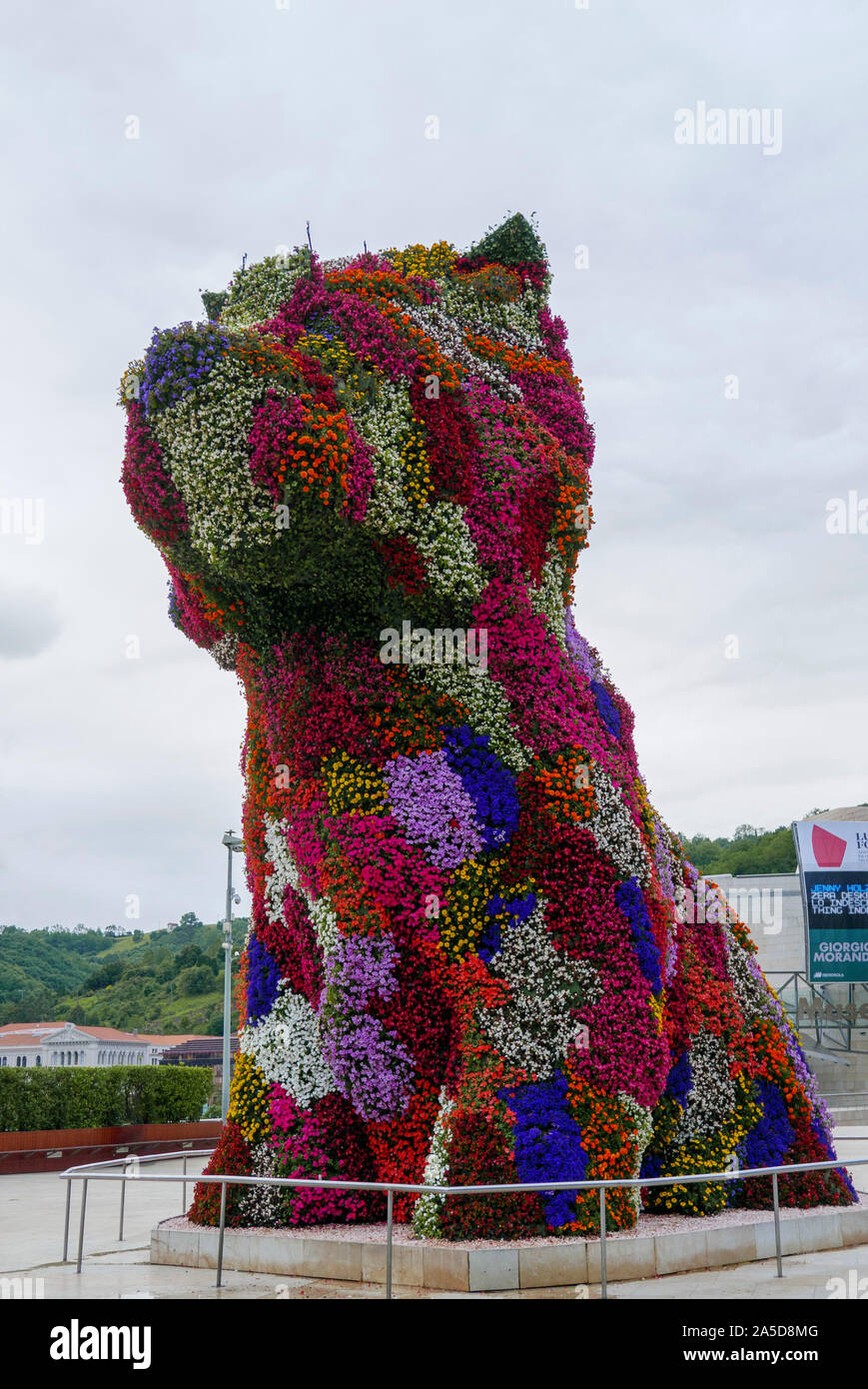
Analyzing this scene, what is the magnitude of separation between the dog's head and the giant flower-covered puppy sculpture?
33 mm

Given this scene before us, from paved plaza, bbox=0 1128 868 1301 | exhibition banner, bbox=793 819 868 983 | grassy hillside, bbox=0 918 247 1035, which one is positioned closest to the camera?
paved plaza, bbox=0 1128 868 1301

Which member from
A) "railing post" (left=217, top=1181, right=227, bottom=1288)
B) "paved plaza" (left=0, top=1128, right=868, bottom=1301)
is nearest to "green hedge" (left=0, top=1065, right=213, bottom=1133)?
"paved plaza" (left=0, top=1128, right=868, bottom=1301)

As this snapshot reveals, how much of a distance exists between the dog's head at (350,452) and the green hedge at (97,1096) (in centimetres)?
1991

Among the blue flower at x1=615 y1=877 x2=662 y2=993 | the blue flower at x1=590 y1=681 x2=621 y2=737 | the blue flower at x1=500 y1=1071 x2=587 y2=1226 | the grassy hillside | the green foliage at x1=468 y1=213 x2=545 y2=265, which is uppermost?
the green foliage at x1=468 y1=213 x2=545 y2=265

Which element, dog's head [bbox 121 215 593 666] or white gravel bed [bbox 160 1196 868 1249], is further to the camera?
dog's head [bbox 121 215 593 666]

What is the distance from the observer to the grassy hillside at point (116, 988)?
9250 centimetres

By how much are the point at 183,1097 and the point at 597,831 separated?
2494 cm

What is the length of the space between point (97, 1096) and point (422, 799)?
22847 millimetres

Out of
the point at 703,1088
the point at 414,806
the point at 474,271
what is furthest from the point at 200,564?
the point at 703,1088

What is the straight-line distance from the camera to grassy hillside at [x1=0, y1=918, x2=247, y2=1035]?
92500 millimetres

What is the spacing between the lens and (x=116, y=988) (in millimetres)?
103125

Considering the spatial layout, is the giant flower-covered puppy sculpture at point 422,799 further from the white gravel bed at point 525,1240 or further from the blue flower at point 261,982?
the white gravel bed at point 525,1240

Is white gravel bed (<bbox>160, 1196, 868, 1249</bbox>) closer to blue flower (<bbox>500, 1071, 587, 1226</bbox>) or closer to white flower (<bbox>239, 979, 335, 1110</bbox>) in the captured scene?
blue flower (<bbox>500, 1071, 587, 1226</bbox>)

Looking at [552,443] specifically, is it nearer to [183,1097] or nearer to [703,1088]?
[703,1088]
